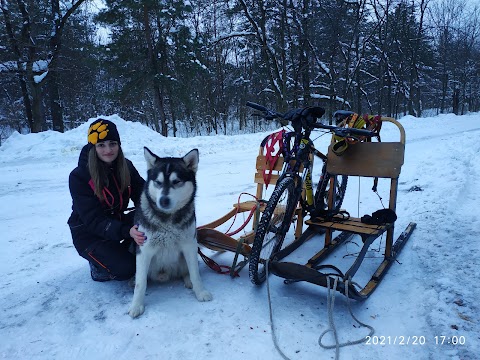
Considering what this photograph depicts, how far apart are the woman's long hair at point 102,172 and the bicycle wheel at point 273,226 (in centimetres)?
142

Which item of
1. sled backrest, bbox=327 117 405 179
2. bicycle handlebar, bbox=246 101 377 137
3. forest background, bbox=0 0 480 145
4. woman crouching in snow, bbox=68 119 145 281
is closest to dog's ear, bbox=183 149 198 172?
woman crouching in snow, bbox=68 119 145 281

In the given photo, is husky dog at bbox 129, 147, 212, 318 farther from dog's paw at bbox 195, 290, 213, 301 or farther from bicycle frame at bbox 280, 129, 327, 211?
bicycle frame at bbox 280, 129, 327, 211

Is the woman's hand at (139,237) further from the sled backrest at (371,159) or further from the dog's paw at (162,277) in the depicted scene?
the sled backrest at (371,159)

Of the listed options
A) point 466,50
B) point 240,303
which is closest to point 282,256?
point 240,303

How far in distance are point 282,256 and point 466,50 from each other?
39.2 metres

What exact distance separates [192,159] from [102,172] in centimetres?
86

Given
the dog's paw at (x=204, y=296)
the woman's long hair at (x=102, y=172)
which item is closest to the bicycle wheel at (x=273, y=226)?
the dog's paw at (x=204, y=296)

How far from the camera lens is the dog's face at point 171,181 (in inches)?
97.0

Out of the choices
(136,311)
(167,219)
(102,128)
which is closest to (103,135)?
(102,128)

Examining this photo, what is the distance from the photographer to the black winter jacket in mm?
2805

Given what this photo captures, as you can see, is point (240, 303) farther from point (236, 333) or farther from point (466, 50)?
point (466, 50)

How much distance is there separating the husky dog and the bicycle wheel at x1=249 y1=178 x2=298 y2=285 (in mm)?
522

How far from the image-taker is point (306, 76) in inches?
742

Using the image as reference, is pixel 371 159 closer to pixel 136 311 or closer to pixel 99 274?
pixel 136 311
